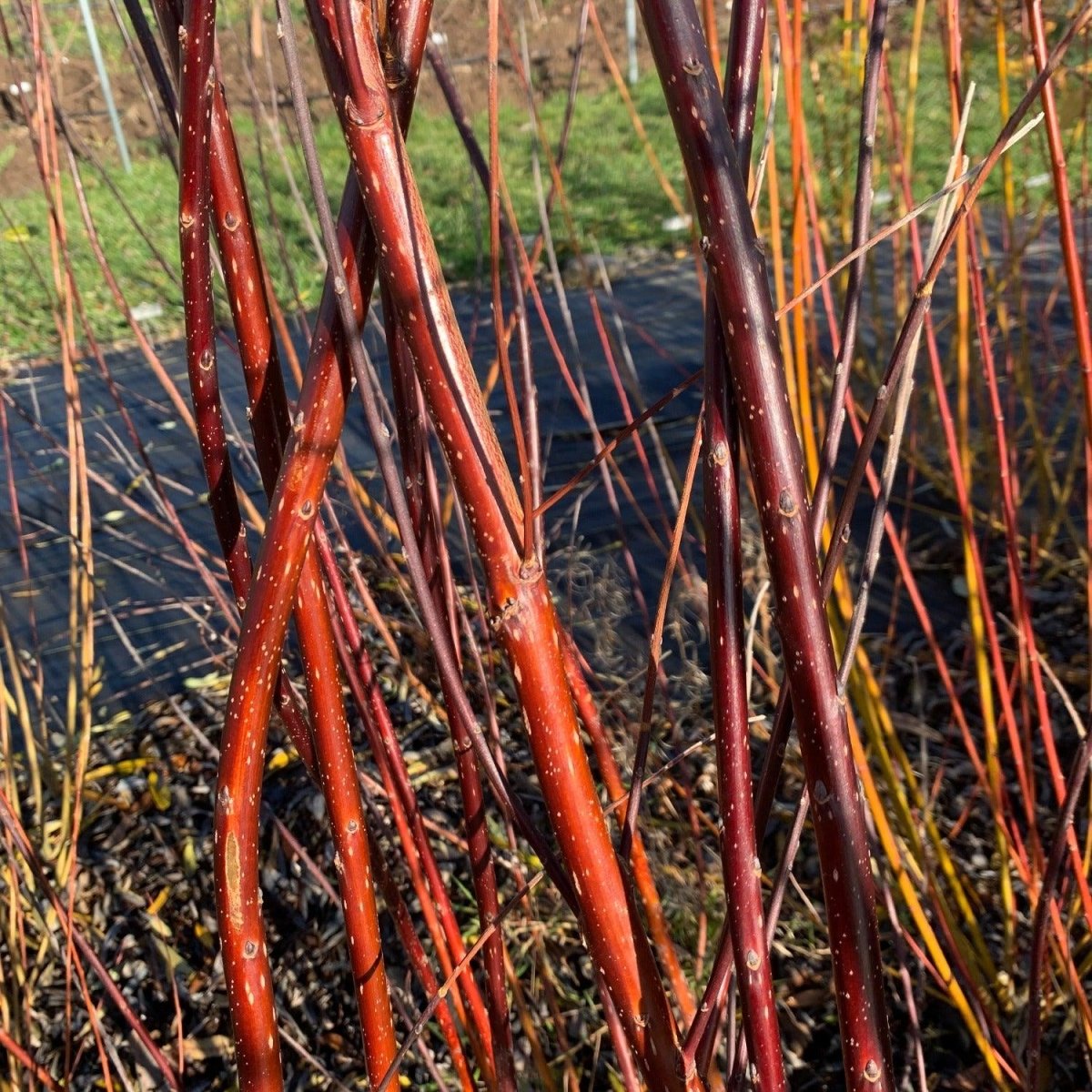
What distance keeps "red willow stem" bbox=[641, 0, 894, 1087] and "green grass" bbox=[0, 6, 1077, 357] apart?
3.74m

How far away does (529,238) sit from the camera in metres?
5.52

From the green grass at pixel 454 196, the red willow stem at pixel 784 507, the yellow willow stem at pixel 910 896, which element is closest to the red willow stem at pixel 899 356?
the red willow stem at pixel 784 507

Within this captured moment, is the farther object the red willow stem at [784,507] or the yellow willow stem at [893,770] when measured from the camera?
the yellow willow stem at [893,770]

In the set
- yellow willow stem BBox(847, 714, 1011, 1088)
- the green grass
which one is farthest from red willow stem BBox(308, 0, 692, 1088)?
the green grass

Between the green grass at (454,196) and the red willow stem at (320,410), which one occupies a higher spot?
the red willow stem at (320,410)

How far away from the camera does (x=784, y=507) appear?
1.40 ft

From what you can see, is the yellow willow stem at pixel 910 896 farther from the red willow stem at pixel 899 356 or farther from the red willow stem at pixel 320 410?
the red willow stem at pixel 320 410

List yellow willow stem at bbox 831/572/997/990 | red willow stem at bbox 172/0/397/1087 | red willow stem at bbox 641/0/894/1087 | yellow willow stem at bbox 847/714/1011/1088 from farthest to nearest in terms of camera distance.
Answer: yellow willow stem at bbox 831/572/997/990
yellow willow stem at bbox 847/714/1011/1088
red willow stem at bbox 172/0/397/1087
red willow stem at bbox 641/0/894/1087

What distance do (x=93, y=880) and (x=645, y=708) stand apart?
4.95ft

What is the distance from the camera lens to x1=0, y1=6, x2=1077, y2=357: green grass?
489 centimetres

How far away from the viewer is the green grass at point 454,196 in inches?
193

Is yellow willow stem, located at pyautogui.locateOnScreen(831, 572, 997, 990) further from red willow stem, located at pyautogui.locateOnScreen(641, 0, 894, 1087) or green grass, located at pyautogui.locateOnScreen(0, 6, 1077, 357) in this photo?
green grass, located at pyautogui.locateOnScreen(0, 6, 1077, 357)

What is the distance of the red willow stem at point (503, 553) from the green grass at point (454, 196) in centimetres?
370

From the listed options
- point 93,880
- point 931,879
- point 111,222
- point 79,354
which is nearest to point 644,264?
point 79,354
